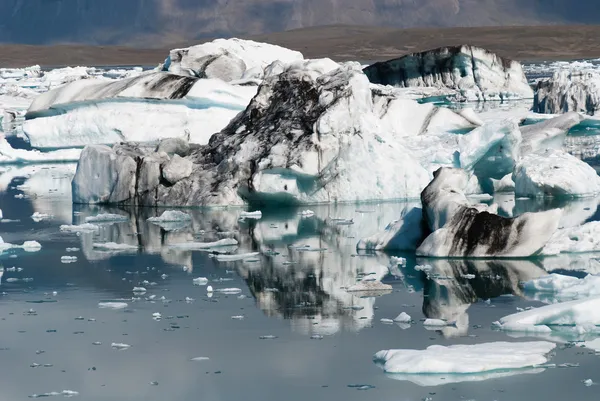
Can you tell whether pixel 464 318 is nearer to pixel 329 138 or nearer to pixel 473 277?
pixel 473 277

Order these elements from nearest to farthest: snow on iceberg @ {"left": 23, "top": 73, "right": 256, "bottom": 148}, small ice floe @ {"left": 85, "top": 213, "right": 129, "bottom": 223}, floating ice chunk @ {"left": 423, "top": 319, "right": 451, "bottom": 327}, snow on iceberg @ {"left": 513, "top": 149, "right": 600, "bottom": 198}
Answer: floating ice chunk @ {"left": 423, "top": 319, "right": 451, "bottom": 327} → small ice floe @ {"left": 85, "top": 213, "right": 129, "bottom": 223} → snow on iceberg @ {"left": 513, "top": 149, "right": 600, "bottom": 198} → snow on iceberg @ {"left": 23, "top": 73, "right": 256, "bottom": 148}

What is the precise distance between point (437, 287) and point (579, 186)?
5.49 meters

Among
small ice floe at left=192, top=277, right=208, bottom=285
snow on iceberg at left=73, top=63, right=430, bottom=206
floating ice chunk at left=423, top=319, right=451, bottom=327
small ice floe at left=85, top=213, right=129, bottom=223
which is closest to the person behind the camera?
floating ice chunk at left=423, top=319, right=451, bottom=327

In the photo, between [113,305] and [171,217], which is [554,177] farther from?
[113,305]

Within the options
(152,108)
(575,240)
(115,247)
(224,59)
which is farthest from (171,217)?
(224,59)

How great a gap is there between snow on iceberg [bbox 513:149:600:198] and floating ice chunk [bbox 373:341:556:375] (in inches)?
274

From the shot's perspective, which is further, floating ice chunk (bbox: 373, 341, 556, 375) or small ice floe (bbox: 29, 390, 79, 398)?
floating ice chunk (bbox: 373, 341, 556, 375)

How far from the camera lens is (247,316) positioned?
705 centimetres

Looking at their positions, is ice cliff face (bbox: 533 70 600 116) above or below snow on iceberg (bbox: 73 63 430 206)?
above

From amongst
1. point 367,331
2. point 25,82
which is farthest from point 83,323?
point 25,82

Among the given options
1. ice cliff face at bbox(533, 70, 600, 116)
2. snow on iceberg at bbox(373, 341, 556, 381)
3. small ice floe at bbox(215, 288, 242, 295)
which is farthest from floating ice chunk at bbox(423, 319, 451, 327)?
ice cliff face at bbox(533, 70, 600, 116)

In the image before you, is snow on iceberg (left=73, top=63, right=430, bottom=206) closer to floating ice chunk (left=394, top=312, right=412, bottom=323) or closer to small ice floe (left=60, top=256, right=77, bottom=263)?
small ice floe (left=60, top=256, right=77, bottom=263)

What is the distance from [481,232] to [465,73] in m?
21.5

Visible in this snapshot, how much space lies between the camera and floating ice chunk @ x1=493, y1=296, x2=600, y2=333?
650 cm
